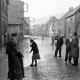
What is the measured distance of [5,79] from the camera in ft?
22.8

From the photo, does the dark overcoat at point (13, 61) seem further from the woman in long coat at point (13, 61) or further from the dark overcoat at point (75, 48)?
the dark overcoat at point (75, 48)

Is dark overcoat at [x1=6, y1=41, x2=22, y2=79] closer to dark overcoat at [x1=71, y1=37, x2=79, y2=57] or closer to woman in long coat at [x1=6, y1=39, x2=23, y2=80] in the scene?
woman in long coat at [x1=6, y1=39, x2=23, y2=80]

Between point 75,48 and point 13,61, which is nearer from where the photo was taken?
point 13,61

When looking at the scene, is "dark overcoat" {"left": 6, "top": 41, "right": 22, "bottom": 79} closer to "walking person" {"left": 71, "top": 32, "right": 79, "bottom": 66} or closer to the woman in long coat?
the woman in long coat

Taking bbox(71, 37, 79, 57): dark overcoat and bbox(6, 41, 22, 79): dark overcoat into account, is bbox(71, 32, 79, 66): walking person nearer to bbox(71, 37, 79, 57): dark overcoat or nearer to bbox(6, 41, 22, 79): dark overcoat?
bbox(71, 37, 79, 57): dark overcoat

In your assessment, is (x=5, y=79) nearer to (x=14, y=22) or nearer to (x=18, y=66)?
(x=18, y=66)

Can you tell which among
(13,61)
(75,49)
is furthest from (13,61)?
(75,49)

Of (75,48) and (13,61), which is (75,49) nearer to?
(75,48)

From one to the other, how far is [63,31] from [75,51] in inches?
2094

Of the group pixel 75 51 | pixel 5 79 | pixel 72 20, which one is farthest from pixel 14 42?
pixel 72 20

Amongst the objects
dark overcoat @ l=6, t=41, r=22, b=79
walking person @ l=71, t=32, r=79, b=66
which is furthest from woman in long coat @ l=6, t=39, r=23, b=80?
walking person @ l=71, t=32, r=79, b=66

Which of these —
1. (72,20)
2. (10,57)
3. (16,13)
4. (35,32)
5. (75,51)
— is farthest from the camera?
(35,32)

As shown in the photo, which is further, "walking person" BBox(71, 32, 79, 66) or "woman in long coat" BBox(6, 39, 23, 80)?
"walking person" BBox(71, 32, 79, 66)

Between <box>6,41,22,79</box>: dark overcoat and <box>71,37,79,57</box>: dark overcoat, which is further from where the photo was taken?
<box>71,37,79,57</box>: dark overcoat
